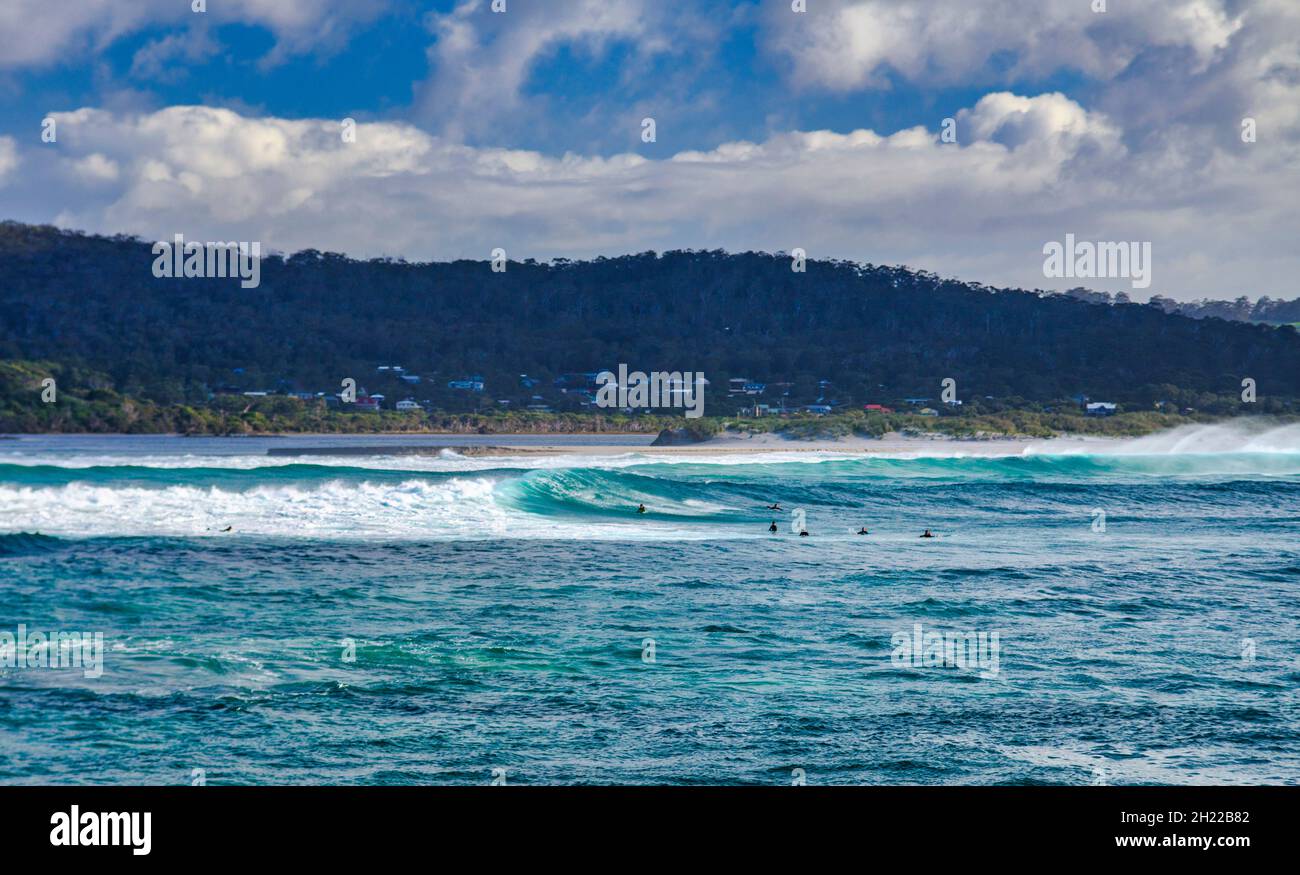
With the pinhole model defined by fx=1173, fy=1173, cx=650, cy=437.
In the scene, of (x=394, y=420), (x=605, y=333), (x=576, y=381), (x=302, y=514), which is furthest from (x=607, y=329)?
(x=302, y=514)

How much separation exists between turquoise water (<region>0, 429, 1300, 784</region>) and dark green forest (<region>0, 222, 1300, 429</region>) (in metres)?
66.5

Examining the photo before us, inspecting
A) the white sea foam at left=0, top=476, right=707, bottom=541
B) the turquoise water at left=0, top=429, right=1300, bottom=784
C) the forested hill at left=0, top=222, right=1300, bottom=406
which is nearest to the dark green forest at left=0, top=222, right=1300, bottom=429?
the forested hill at left=0, top=222, right=1300, bottom=406

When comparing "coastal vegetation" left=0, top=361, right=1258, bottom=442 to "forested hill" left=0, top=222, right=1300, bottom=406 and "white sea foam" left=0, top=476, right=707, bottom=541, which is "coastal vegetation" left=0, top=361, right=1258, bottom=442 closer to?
"forested hill" left=0, top=222, right=1300, bottom=406

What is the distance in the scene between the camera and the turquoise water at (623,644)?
877 centimetres

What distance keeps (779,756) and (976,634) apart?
559cm

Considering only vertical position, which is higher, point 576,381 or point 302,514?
point 576,381

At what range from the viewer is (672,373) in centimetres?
9912

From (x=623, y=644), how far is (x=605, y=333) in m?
96.7

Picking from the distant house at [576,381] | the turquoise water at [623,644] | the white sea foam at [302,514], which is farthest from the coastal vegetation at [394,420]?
the turquoise water at [623,644]

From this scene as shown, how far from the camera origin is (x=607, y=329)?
10988cm

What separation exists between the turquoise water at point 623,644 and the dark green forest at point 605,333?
66485mm

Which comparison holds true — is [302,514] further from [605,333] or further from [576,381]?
[605,333]

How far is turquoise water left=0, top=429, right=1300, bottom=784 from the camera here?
8.77 metres
